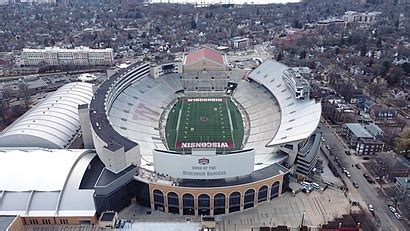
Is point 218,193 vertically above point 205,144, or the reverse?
point 218,193

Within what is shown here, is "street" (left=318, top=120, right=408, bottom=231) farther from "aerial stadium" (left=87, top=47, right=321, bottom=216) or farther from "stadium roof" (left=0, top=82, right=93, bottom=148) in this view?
"stadium roof" (left=0, top=82, right=93, bottom=148)

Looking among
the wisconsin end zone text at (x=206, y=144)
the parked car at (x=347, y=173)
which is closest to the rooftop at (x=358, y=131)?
the parked car at (x=347, y=173)

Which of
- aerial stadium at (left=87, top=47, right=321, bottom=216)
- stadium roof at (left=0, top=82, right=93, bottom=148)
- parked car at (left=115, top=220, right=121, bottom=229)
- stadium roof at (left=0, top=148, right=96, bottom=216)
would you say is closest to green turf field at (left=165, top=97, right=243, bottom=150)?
aerial stadium at (left=87, top=47, right=321, bottom=216)

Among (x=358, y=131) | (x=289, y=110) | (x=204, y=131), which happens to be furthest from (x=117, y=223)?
(x=358, y=131)

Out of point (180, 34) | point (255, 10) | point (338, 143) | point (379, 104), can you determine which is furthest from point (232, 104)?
point (255, 10)

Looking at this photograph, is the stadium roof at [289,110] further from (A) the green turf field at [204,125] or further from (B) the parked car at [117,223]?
(B) the parked car at [117,223]

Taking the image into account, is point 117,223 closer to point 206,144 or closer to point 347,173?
point 206,144
